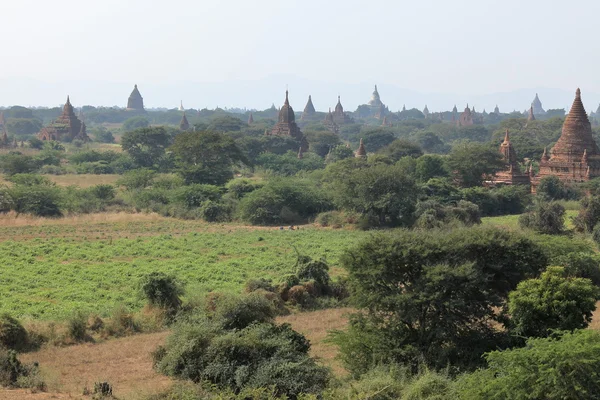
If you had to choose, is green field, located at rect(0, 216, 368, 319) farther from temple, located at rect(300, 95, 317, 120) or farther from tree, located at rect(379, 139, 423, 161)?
temple, located at rect(300, 95, 317, 120)

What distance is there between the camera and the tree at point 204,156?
4956 centimetres

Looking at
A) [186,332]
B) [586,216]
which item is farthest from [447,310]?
[586,216]

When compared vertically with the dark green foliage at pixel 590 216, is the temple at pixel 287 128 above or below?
above

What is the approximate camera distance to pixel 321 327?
743 inches

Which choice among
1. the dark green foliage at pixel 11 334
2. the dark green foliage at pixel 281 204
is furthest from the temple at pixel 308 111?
the dark green foliage at pixel 11 334

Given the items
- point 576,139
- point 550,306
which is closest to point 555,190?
point 576,139

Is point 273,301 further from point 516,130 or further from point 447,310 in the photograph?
point 516,130

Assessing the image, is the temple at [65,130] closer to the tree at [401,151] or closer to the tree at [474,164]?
the tree at [401,151]

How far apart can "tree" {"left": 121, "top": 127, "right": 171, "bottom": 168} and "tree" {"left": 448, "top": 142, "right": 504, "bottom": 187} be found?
2966 centimetres

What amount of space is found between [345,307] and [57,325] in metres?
8.45

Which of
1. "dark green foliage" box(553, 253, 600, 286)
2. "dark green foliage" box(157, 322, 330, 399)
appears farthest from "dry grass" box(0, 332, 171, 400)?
"dark green foliage" box(553, 253, 600, 286)

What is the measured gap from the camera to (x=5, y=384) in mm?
12883

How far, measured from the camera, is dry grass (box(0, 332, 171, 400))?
12.7 metres

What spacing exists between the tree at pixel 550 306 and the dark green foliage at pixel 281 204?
2621cm
